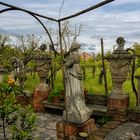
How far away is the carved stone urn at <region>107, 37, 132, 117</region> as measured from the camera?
8.32 meters

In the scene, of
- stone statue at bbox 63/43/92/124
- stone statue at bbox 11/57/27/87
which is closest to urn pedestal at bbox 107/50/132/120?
stone statue at bbox 63/43/92/124

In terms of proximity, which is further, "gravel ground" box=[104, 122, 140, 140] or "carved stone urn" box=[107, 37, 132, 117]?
"carved stone urn" box=[107, 37, 132, 117]

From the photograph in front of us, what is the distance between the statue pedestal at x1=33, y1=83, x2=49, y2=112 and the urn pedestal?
3.21 m

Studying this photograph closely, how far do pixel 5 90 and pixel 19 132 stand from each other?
79 cm

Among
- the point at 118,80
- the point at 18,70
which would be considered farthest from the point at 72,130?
the point at 18,70

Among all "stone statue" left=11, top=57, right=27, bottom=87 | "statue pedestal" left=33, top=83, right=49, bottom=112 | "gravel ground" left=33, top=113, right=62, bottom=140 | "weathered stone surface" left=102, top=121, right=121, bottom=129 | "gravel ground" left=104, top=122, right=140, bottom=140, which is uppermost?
"stone statue" left=11, top=57, right=27, bottom=87

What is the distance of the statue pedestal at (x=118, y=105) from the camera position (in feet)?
27.6

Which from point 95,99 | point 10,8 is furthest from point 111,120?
point 10,8

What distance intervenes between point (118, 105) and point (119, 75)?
2.96 feet

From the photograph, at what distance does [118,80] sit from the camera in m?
8.52

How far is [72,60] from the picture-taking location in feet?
23.7

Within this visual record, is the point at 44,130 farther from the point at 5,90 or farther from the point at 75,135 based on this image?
the point at 5,90

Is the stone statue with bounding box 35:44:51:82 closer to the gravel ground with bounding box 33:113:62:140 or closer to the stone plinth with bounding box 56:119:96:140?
the gravel ground with bounding box 33:113:62:140

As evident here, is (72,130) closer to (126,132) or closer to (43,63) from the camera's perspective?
(126,132)
